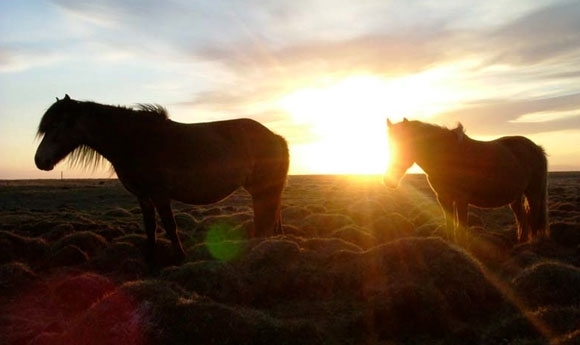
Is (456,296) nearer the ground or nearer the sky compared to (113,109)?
nearer the ground

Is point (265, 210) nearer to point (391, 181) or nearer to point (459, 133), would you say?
point (391, 181)

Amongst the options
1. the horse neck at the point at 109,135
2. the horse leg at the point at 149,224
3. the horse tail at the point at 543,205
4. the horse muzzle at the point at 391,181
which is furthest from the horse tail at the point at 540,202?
the horse neck at the point at 109,135

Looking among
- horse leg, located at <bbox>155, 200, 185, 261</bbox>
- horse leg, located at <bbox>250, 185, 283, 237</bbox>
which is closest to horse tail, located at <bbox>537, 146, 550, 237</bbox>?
horse leg, located at <bbox>250, 185, 283, 237</bbox>

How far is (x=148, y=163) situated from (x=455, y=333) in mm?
6512

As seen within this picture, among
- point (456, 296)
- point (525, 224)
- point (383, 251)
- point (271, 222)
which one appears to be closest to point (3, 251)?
point (271, 222)

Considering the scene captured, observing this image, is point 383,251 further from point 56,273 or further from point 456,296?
point 56,273

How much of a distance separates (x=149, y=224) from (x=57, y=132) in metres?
2.58

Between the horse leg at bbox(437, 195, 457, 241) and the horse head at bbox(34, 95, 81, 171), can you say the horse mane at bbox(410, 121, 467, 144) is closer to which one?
the horse leg at bbox(437, 195, 457, 241)

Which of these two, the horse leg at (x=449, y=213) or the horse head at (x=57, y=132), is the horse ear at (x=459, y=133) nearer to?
the horse leg at (x=449, y=213)

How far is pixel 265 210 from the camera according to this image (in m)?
11.9

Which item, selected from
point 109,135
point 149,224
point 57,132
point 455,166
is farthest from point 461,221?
point 57,132

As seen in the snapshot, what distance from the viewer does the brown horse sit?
955cm

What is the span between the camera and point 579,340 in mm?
4996

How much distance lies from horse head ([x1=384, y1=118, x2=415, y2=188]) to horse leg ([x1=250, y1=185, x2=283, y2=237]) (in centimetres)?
300
